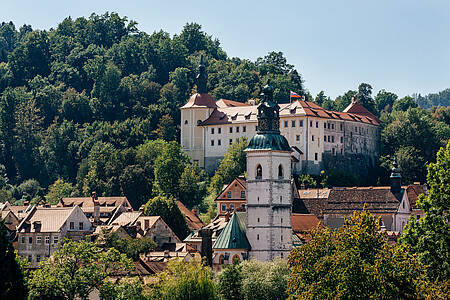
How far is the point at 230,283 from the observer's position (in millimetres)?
82062

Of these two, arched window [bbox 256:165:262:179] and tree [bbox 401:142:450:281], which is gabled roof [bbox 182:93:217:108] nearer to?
arched window [bbox 256:165:262:179]

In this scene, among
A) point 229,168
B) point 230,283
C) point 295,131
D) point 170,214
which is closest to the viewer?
point 230,283

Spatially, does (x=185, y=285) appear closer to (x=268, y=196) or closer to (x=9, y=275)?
(x=268, y=196)

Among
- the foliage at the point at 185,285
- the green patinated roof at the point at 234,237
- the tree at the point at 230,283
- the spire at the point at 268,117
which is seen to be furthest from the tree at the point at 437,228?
the spire at the point at 268,117

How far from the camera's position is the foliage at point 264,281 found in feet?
262

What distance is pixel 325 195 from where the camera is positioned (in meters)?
126

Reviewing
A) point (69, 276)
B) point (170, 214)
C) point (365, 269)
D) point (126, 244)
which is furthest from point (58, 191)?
point (365, 269)

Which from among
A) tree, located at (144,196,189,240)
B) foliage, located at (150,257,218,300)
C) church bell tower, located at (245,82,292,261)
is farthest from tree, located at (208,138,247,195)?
foliage, located at (150,257,218,300)

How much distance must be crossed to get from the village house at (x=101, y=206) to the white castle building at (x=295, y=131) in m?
23.3

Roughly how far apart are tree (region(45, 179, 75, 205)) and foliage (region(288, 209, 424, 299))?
97116mm

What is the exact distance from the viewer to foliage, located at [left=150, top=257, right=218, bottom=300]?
74625mm

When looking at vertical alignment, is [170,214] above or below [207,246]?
above

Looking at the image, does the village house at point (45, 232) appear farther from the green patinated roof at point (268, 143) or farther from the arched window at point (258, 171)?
the green patinated roof at point (268, 143)

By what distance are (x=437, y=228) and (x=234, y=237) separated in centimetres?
4500
